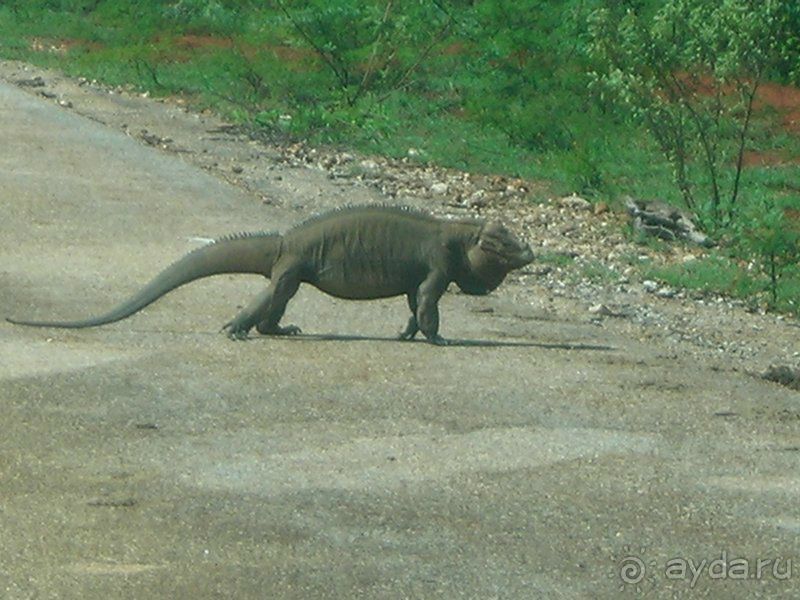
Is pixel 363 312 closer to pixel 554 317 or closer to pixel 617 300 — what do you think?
pixel 554 317

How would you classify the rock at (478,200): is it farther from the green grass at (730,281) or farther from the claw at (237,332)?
the claw at (237,332)

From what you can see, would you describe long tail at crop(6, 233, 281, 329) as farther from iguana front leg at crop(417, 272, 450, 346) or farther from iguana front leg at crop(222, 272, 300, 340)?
iguana front leg at crop(417, 272, 450, 346)

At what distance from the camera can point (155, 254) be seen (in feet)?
44.1

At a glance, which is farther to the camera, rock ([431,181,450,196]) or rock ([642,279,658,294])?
rock ([431,181,450,196])

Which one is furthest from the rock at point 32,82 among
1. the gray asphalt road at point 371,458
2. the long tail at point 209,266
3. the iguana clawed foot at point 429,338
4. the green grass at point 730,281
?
the iguana clawed foot at point 429,338

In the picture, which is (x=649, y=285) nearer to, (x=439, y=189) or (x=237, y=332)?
(x=439, y=189)

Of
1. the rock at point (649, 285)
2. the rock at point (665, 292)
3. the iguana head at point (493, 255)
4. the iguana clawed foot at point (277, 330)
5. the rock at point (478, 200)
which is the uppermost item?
the iguana head at point (493, 255)

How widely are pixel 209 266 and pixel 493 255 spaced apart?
62.3 inches

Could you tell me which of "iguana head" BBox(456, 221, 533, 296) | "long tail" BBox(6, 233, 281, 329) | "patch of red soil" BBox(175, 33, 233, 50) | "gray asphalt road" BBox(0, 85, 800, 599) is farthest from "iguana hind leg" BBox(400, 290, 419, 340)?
"patch of red soil" BBox(175, 33, 233, 50)

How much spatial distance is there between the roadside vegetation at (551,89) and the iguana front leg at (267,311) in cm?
440

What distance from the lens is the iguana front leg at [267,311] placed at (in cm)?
1033

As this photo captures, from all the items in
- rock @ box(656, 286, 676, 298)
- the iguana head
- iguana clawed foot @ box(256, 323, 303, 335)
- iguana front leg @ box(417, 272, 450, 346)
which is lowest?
rock @ box(656, 286, 676, 298)

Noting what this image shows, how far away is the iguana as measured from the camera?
10.4 m

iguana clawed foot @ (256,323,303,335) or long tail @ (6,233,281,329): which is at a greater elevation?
long tail @ (6,233,281,329)
